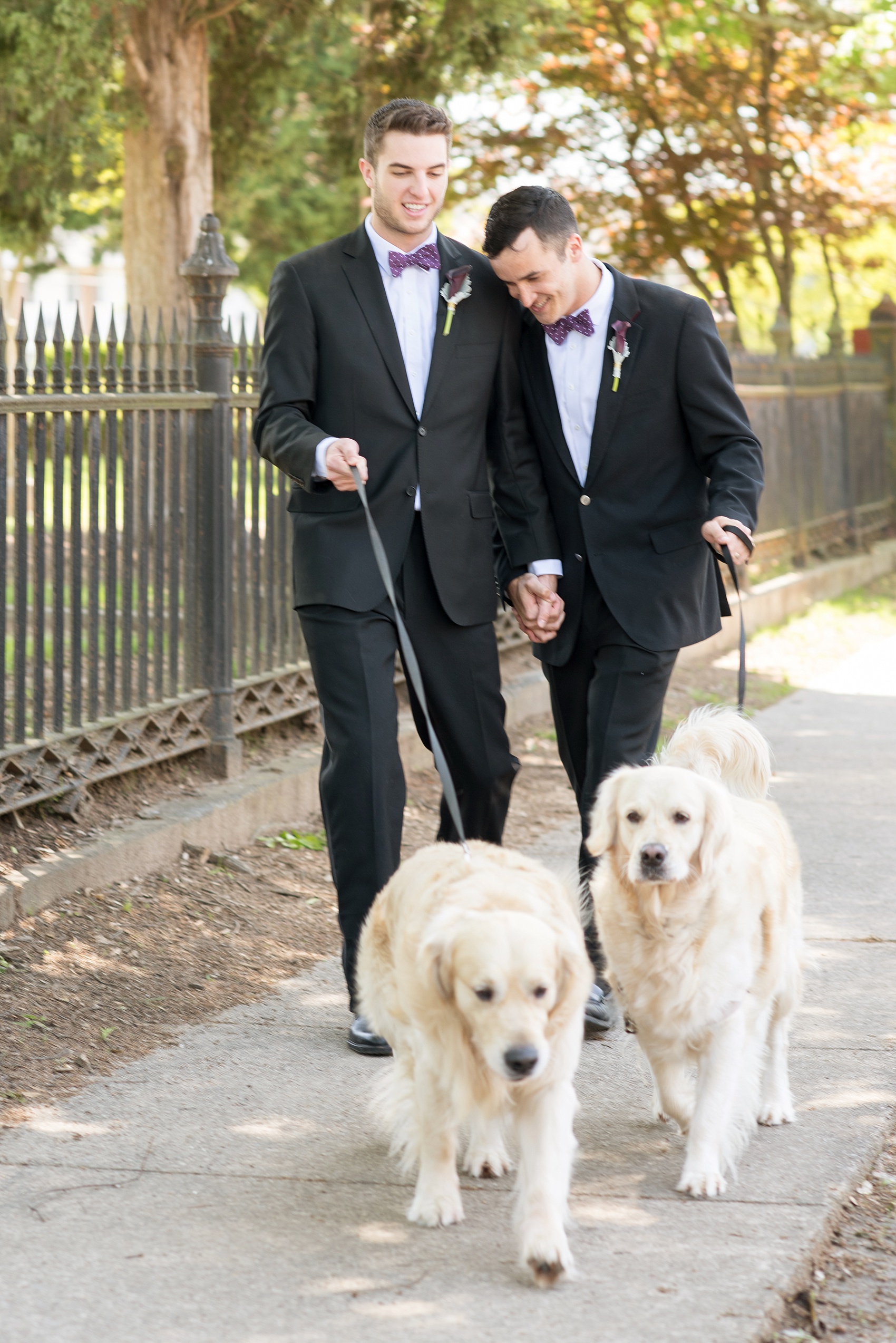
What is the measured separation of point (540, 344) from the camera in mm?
4520

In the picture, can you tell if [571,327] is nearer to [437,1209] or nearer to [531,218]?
[531,218]

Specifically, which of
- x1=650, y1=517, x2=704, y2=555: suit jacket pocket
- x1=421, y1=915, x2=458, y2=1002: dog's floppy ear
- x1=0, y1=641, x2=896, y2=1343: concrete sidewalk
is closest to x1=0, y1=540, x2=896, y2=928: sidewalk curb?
x1=0, y1=641, x2=896, y2=1343: concrete sidewalk

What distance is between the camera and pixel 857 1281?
3.10 meters

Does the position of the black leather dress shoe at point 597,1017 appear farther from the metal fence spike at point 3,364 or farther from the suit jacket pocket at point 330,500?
the metal fence spike at point 3,364

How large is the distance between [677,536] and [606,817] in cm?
121

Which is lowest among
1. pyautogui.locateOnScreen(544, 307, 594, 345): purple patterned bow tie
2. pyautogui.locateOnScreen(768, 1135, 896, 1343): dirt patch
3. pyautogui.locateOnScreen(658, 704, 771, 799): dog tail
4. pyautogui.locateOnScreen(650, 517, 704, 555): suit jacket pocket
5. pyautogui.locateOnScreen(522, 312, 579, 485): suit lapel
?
pyautogui.locateOnScreen(768, 1135, 896, 1343): dirt patch

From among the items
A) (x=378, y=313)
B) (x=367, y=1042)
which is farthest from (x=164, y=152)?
(x=367, y=1042)

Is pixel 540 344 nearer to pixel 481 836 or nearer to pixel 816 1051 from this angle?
pixel 481 836

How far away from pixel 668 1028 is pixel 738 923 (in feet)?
Result: 0.96

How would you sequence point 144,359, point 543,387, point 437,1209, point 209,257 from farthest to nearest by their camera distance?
point 209,257
point 144,359
point 543,387
point 437,1209

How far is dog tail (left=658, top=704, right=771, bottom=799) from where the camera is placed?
390cm

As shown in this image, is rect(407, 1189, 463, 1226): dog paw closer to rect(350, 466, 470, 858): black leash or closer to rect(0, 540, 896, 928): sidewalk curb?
rect(350, 466, 470, 858): black leash

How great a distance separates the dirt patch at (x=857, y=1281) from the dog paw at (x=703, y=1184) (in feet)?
0.90

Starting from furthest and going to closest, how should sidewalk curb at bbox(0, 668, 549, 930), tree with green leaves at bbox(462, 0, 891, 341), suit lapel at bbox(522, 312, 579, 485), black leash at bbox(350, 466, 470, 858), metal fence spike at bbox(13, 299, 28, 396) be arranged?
tree with green leaves at bbox(462, 0, 891, 341) < metal fence spike at bbox(13, 299, 28, 396) < sidewalk curb at bbox(0, 668, 549, 930) < suit lapel at bbox(522, 312, 579, 485) < black leash at bbox(350, 466, 470, 858)
